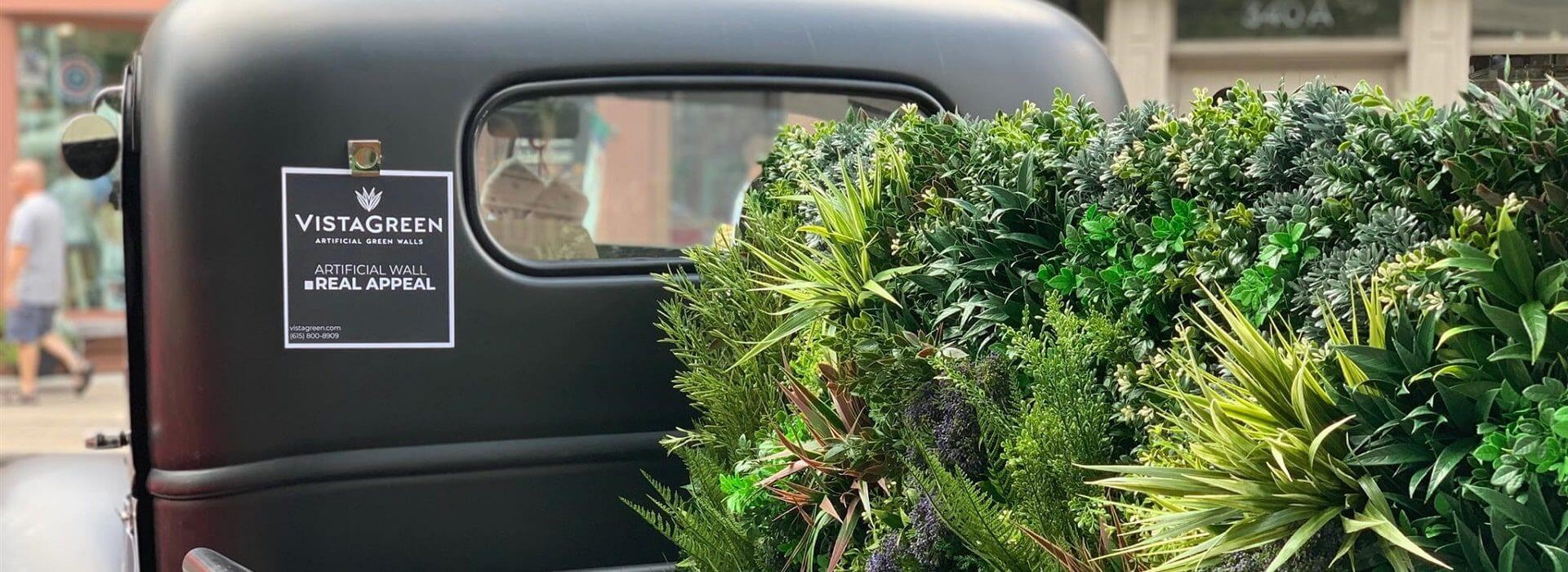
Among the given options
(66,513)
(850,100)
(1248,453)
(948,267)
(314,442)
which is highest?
(850,100)

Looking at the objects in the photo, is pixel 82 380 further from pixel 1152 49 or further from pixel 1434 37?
pixel 1434 37

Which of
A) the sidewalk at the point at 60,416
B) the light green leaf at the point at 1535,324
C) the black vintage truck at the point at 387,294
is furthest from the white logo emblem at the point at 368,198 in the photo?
the sidewalk at the point at 60,416

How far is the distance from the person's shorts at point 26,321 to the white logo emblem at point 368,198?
8.89 meters

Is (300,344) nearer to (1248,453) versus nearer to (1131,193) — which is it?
(1131,193)

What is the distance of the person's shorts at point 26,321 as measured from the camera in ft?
34.4

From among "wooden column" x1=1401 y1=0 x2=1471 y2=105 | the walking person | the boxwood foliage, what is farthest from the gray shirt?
"wooden column" x1=1401 y1=0 x2=1471 y2=105

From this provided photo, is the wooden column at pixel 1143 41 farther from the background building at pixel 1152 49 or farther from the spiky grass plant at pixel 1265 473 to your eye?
the spiky grass plant at pixel 1265 473

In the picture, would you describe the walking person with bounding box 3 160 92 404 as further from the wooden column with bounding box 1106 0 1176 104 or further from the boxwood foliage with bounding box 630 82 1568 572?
the boxwood foliage with bounding box 630 82 1568 572

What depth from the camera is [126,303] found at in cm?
314

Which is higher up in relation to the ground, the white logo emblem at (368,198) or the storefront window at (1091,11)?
the storefront window at (1091,11)

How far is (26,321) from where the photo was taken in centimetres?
1049

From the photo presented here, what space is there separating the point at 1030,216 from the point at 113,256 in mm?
12672

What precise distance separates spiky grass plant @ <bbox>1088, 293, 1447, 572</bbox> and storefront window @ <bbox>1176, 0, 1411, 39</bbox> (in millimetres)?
9956

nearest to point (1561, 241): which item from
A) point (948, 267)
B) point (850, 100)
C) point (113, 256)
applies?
point (948, 267)
